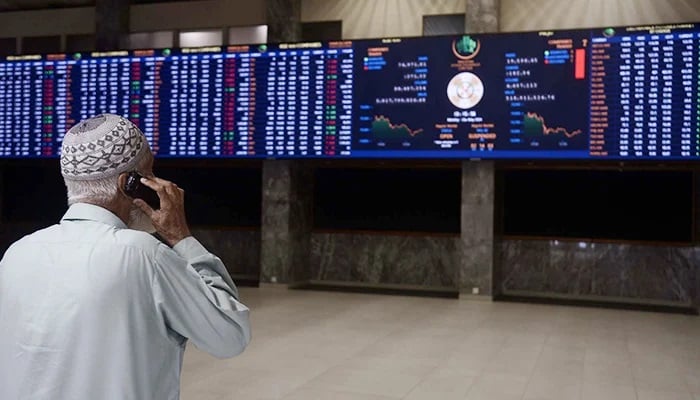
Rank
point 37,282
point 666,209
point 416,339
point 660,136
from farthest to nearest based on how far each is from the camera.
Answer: point 666,209
point 660,136
point 416,339
point 37,282

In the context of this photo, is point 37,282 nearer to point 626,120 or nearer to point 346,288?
point 626,120

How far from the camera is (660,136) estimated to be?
331 inches

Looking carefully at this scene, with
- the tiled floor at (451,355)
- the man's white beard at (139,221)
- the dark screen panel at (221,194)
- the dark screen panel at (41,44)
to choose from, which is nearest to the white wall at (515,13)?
the dark screen panel at (221,194)

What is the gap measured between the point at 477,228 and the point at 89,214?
8561 mm

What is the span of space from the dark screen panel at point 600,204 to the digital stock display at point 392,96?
68.0 inches

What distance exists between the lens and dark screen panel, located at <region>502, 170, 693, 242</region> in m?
9.88

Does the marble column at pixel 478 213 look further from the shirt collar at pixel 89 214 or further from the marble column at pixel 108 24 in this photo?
the shirt collar at pixel 89 214

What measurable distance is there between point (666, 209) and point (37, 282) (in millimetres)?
9880

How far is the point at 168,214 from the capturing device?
1.44 metres

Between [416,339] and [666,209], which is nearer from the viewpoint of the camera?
[416,339]

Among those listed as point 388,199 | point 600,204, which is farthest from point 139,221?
point 388,199

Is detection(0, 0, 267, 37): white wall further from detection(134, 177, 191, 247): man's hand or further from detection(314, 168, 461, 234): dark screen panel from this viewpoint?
detection(134, 177, 191, 247): man's hand

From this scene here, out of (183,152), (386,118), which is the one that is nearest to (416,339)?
(386,118)

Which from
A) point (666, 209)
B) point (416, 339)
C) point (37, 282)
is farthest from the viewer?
point (666, 209)
